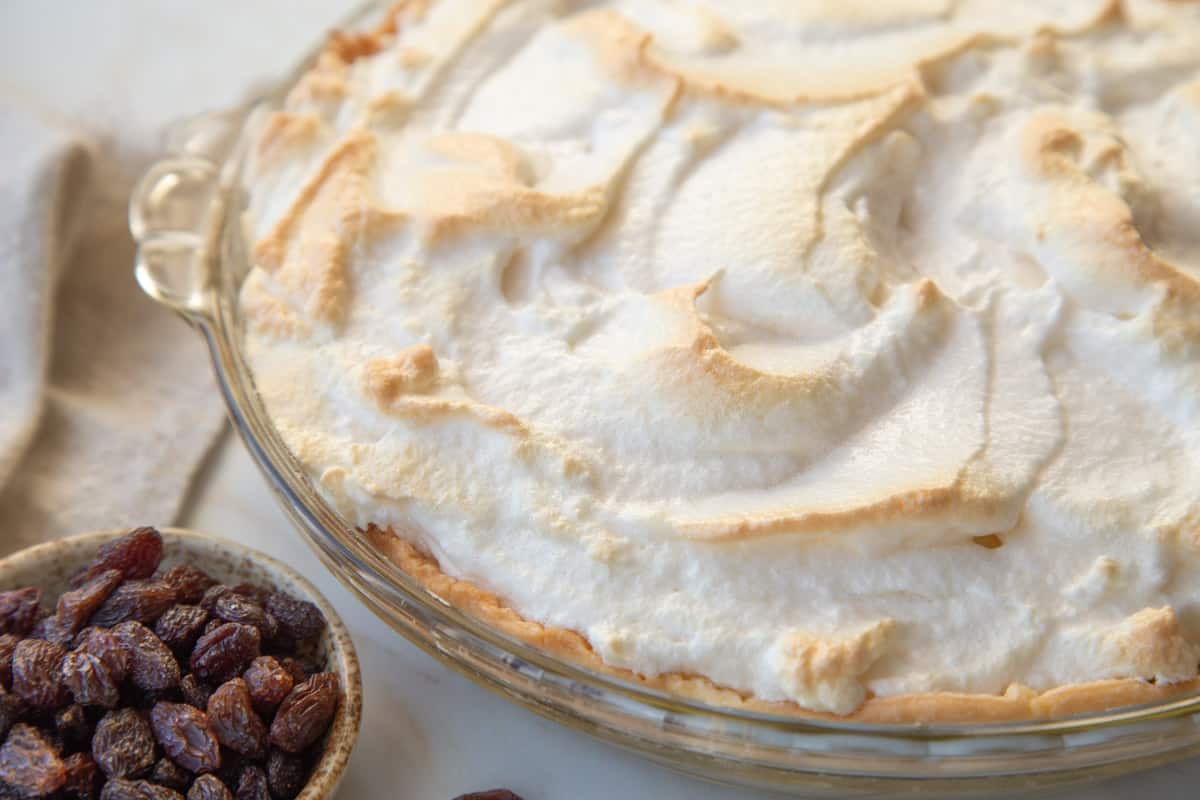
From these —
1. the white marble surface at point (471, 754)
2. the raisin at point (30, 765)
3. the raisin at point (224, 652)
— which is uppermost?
the raisin at point (30, 765)

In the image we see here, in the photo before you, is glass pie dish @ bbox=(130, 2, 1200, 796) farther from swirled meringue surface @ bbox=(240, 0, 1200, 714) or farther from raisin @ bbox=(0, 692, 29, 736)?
raisin @ bbox=(0, 692, 29, 736)

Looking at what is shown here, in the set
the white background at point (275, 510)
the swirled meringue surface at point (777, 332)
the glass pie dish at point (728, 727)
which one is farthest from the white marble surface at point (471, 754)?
the swirled meringue surface at point (777, 332)

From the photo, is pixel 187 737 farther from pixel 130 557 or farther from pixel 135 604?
pixel 130 557

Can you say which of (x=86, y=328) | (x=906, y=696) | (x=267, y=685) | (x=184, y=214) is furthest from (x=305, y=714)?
(x=184, y=214)

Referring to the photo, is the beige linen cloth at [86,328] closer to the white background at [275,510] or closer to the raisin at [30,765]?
the white background at [275,510]

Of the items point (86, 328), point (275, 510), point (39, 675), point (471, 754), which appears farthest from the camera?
point (86, 328)
